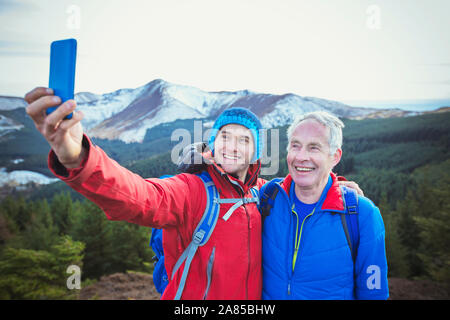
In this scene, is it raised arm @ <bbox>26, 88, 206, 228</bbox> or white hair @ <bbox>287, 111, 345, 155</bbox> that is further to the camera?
white hair @ <bbox>287, 111, 345, 155</bbox>

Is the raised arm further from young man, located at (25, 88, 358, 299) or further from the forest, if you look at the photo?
the forest

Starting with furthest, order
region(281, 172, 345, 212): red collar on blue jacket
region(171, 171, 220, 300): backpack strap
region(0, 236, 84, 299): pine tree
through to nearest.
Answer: region(0, 236, 84, 299): pine tree
region(281, 172, 345, 212): red collar on blue jacket
region(171, 171, 220, 300): backpack strap

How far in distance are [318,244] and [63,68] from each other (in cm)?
236

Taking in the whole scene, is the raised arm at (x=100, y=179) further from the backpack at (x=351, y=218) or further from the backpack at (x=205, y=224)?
the backpack at (x=351, y=218)

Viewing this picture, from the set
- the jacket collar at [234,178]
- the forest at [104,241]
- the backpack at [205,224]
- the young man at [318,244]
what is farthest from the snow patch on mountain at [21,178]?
the young man at [318,244]

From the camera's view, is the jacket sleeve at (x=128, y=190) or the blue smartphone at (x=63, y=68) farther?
the jacket sleeve at (x=128, y=190)

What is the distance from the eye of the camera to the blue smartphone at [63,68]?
4.35ft

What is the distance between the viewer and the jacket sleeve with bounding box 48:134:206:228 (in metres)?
1.47

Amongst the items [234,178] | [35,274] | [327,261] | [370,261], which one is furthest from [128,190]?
[35,274]

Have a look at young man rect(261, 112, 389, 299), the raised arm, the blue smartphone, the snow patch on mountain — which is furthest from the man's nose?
the snow patch on mountain

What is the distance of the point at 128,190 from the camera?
1663mm

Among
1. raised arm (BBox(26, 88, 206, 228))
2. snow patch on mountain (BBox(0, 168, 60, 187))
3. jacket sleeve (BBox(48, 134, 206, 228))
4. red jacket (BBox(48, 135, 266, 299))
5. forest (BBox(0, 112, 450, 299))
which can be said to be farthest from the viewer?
snow patch on mountain (BBox(0, 168, 60, 187))

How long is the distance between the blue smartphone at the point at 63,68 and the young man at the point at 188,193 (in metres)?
0.05

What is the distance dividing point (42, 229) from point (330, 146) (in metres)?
32.3
